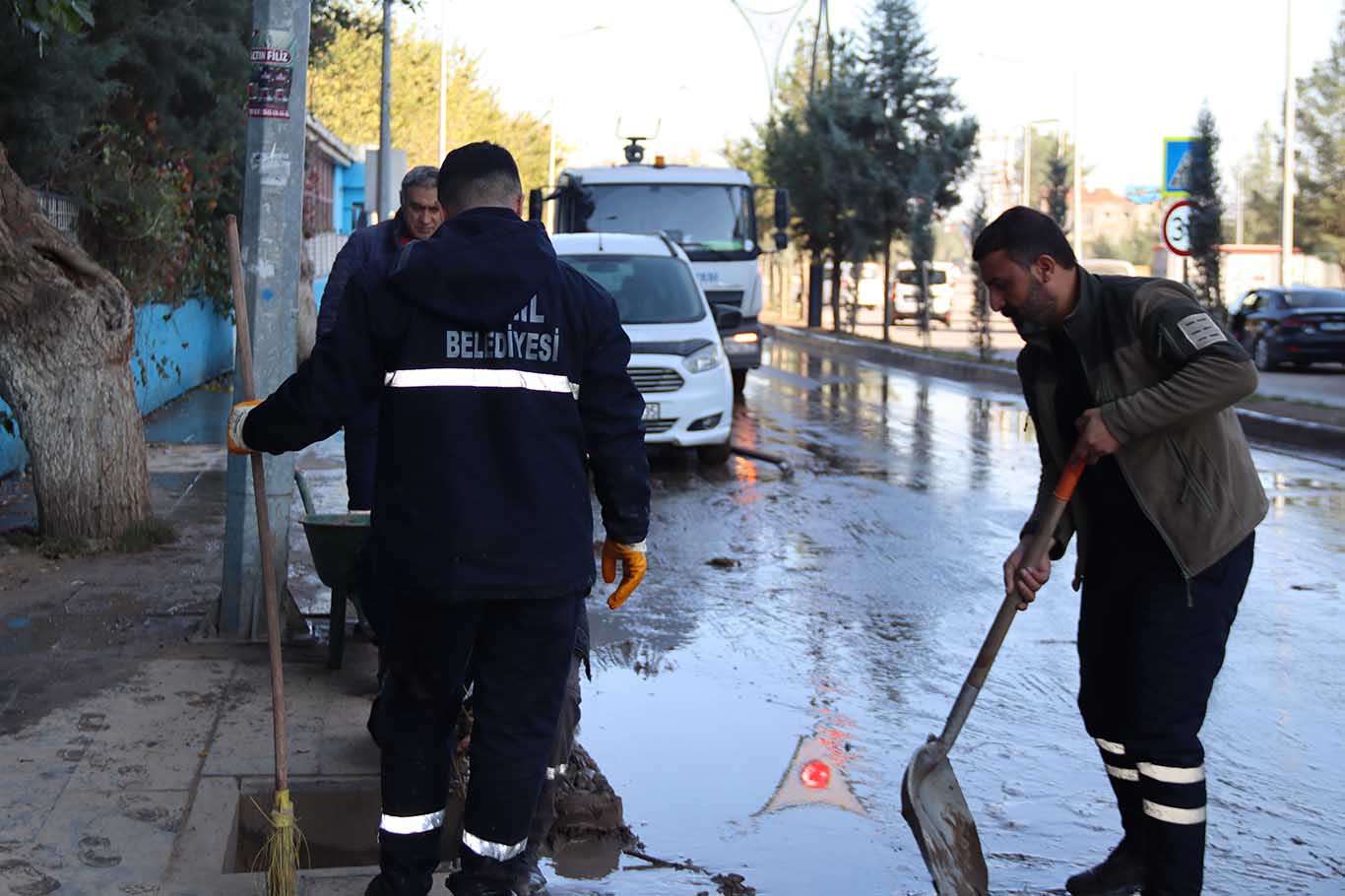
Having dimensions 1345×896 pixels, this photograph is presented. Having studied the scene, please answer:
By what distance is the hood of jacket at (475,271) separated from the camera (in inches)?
148

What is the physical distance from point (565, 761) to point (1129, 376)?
6.45ft

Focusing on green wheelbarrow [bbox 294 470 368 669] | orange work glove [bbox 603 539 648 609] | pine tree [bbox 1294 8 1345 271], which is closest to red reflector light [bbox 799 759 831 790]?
orange work glove [bbox 603 539 648 609]

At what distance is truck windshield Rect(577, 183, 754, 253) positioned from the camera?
826 inches

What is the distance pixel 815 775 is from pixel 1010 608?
4.83 ft

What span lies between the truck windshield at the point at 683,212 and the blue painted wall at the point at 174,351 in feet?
16.3

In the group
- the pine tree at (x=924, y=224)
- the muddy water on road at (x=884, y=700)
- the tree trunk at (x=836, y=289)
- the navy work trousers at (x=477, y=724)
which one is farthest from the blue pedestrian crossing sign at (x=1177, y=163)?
the navy work trousers at (x=477, y=724)

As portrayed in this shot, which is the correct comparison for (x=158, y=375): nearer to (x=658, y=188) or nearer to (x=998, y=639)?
(x=658, y=188)

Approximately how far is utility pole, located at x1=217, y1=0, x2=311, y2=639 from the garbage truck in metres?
14.0

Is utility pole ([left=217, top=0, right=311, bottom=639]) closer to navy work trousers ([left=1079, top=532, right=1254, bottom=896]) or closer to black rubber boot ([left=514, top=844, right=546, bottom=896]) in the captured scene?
black rubber boot ([left=514, top=844, right=546, bottom=896])

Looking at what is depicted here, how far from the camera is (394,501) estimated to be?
3852mm

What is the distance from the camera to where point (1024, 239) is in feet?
13.8

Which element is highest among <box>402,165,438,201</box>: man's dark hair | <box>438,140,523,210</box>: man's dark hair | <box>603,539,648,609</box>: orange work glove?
<box>402,165,438,201</box>: man's dark hair

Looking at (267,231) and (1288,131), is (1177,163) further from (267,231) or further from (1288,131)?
(267,231)

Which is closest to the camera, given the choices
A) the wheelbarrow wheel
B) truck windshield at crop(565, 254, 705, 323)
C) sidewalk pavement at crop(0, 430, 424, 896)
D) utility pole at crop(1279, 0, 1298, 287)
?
sidewalk pavement at crop(0, 430, 424, 896)
